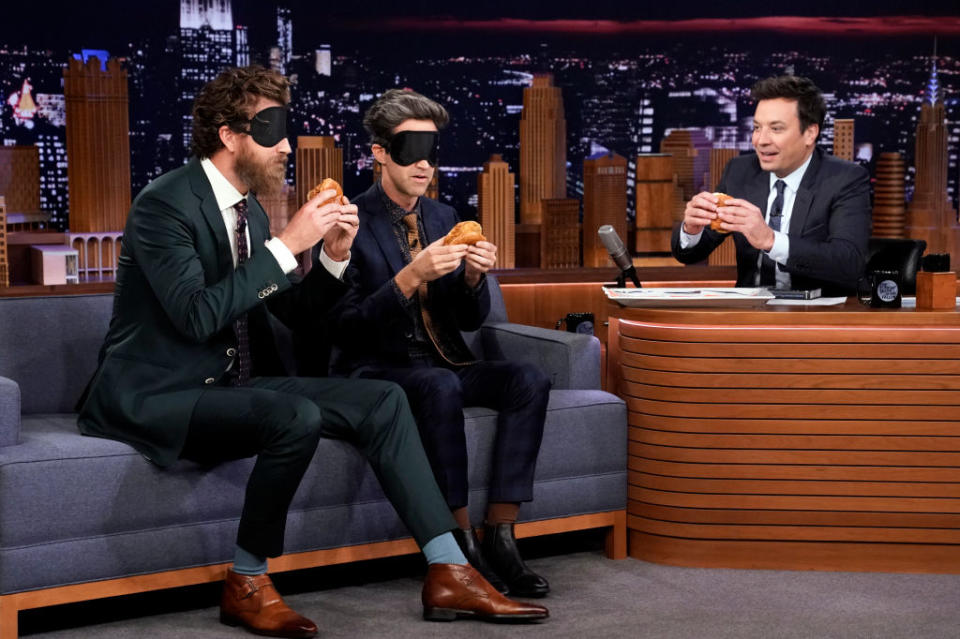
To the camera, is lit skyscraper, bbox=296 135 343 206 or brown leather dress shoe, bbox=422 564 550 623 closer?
brown leather dress shoe, bbox=422 564 550 623

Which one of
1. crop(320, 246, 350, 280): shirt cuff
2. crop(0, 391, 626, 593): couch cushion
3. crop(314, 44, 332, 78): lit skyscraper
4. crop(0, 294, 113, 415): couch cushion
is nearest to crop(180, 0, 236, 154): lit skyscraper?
crop(314, 44, 332, 78): lit skyscraper

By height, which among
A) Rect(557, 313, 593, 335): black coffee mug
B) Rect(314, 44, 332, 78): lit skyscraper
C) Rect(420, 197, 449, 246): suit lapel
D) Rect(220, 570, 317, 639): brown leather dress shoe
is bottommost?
Rect(220, 570, 317, 639): brown leather dress shoe

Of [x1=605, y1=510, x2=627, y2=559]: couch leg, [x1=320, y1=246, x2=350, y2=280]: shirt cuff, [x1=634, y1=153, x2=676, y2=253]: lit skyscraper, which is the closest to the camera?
[x1=320, y1=246, x2=350, y2=280]: shirt cuff

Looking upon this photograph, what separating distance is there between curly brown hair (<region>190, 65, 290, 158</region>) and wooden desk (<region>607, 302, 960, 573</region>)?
4.34 ft

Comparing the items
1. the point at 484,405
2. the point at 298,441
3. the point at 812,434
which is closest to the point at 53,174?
the point at 484,405

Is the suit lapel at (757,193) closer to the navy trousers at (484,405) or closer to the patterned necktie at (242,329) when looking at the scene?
the navy trousers at (484,405)

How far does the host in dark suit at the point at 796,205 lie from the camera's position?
3.93 meters

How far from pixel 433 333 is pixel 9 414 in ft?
4.15

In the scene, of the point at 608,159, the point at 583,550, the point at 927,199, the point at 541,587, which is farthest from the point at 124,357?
the point at 927,199

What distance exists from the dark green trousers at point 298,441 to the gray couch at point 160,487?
5.2 inches

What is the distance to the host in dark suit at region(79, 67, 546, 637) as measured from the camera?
310 centimetres

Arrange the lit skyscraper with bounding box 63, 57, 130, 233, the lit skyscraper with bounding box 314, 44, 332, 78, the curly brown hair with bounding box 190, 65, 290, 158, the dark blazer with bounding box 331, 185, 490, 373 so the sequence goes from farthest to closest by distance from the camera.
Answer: the lit skyscraper with bounding box 314, 44, 332, 78, the lit skyscraper with bounding box 63, 57, 130, 233, the dark blazer with bounding box 331, 185, 490, 373, the curly brown hair with bounding box 190, 65, 290, 158

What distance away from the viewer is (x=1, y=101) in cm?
478

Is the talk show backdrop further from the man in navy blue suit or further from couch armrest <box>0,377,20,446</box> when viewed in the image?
couch armrest <box>0,377,20,446</box>
